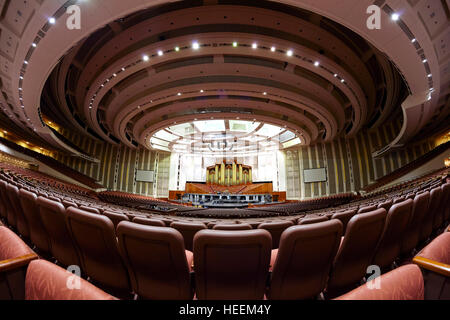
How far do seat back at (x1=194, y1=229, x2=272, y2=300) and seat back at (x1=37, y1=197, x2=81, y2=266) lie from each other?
1.15 metres

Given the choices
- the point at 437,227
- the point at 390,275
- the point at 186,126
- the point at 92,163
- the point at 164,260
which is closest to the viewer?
the point at 390,275

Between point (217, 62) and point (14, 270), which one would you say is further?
point (217, 62)

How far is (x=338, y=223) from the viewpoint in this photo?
1.06 metres

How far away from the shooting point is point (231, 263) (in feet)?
3.09

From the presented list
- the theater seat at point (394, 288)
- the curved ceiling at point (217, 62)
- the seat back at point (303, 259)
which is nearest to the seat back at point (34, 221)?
the seat back at point (303, 259)

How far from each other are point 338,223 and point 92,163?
18388mm

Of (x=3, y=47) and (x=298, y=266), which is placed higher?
(x=3, y=47)

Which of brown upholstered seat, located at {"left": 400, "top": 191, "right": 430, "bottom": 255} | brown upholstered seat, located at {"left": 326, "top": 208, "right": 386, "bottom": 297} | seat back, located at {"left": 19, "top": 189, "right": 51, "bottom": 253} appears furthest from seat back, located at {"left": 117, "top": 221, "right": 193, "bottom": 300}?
brown upholstered seat, located at {"left": 400, "top": 191, "right": 430, "bottom": 255}

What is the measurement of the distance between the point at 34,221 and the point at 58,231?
2.13 ft

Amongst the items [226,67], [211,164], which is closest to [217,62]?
[226,67]

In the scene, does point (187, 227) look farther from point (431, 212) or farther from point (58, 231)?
point (431, 212)
